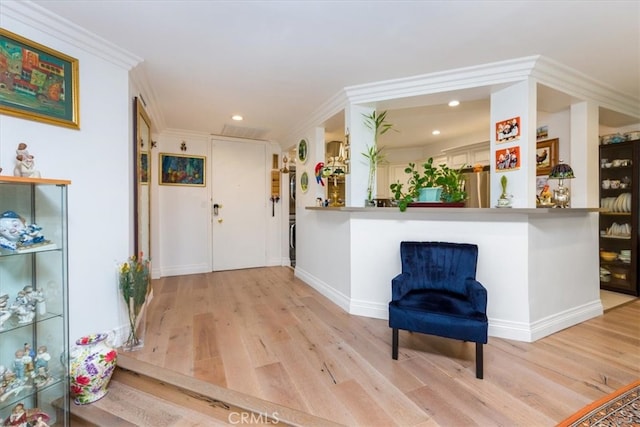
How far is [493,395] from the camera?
1.66 m

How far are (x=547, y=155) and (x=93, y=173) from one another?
4.48 meters

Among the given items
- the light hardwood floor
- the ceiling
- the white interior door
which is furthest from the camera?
the white interior door

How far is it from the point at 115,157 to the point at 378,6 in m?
2.16

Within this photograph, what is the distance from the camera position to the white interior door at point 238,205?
4.73m

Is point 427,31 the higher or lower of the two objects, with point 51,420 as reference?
higher

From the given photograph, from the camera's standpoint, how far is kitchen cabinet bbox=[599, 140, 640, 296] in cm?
343

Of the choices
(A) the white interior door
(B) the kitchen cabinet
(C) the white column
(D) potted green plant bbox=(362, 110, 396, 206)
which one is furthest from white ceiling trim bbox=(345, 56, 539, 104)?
(A) the white interior door

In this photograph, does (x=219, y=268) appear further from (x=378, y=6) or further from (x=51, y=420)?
(x=378, y=6)

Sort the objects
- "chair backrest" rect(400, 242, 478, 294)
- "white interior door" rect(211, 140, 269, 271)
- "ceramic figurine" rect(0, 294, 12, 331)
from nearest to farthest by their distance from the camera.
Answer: "ceramic figurine" rect(0, 294, 12, 331)
"chair backrest" rect(400, 242, 478, 294)
"white interior door" rect(211, 140, 269, 271)

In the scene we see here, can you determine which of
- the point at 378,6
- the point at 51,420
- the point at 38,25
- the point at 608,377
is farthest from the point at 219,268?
the point at 608,377

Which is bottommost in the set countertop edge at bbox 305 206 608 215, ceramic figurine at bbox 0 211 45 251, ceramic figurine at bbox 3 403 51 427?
ceramic figurine at bbox 3 403 51 427

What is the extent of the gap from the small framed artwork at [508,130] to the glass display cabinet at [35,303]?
10.6 feet

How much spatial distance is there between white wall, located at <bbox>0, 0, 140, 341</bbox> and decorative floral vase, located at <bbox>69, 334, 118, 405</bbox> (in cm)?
38

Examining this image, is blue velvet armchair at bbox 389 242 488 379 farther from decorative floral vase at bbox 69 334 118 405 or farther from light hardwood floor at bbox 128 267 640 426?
decorative floral vase at bbox 69 334 118 405
